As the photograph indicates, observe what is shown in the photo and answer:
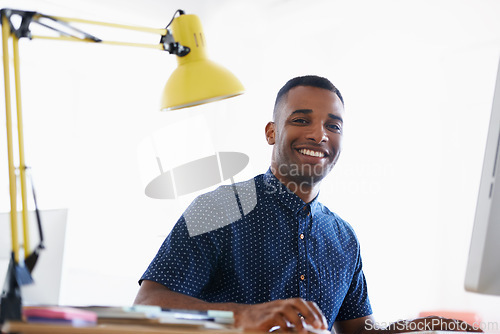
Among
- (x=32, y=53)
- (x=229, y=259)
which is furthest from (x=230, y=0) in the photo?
(x=229, y=259)

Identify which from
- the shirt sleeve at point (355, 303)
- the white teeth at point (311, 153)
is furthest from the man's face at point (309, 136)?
the shirt sleeve at point (355, 303)

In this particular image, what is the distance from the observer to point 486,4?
2.48m

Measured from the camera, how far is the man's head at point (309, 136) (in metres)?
1.51

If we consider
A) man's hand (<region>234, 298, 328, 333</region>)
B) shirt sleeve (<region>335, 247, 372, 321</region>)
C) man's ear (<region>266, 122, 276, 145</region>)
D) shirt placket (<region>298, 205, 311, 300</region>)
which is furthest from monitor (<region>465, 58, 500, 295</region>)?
man's ear (<region>266, 122, 276, 145</region>)

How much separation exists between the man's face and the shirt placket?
11cm

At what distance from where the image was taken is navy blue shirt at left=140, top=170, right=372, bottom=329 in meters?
1.28

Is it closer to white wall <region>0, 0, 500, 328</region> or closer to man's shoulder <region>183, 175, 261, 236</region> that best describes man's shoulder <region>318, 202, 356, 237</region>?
man's shoulder <region>183, 175, 261, 236</region>

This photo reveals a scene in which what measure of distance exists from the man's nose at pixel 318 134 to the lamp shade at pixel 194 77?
50 centimetres

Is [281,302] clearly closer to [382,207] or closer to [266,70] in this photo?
[382,207]

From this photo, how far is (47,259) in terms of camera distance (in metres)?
1.36

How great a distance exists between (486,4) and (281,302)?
7.30 feet

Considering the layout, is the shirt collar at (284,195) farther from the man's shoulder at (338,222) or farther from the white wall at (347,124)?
the white wall at (347,124)

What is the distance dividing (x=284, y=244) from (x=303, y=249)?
5 cm

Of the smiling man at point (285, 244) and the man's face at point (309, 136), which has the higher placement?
the man's face at point (309, 136)
